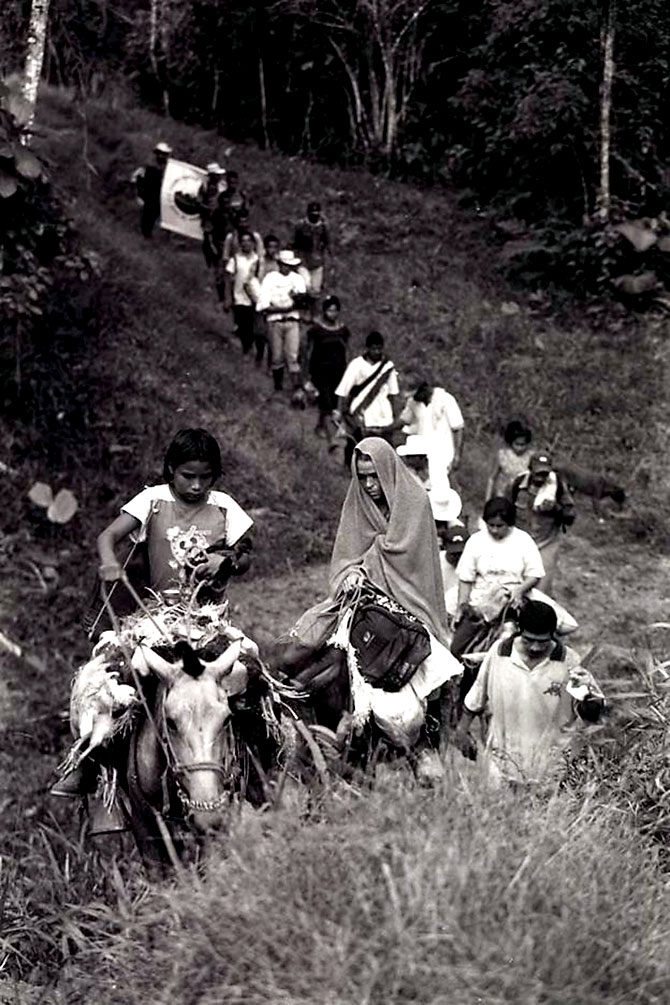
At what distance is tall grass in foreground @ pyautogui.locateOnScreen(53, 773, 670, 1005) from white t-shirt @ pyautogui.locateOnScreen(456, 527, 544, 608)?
4323 millimetres

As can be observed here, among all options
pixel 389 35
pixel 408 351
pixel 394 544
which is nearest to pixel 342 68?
pixel 389 35

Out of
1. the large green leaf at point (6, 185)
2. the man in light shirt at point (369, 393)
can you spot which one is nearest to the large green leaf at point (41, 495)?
the large green leaf at point (6, 185)

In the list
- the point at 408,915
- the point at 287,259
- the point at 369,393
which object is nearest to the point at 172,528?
the point at 408,915

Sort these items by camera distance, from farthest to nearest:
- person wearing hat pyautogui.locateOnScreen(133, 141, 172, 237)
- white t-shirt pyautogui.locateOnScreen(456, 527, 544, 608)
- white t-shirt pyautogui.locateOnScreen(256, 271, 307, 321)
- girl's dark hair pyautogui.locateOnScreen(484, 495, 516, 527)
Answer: person wearing hat pyautogui.locateOnScreen(133, 141, 172, 237), white t-shirt pyautogui.locateOnScreen(256, 271, 307, 321), white t-shirt pyautogui.locateOnScreen(456, 527, 544, 608), girl's dark hair pyautogui.locateOnScreen(484, 495, 516, 527)

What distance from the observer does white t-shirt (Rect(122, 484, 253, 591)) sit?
24.6 feet

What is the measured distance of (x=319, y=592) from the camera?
13.6 meters

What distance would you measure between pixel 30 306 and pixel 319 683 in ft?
24.6

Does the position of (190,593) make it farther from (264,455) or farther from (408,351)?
(408,351)

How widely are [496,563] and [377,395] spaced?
16.6 feet

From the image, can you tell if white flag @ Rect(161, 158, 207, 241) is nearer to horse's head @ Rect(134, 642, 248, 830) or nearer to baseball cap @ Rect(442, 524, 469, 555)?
baseball cap @ Rect(442, 524, 469, 555)

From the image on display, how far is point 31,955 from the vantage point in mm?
6496

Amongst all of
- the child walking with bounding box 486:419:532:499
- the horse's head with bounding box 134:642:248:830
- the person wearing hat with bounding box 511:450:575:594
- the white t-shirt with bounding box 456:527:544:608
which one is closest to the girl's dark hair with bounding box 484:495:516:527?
the white t-shirt with bounding box 456:527:544:608

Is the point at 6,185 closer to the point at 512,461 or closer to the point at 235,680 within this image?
the point at 512,461

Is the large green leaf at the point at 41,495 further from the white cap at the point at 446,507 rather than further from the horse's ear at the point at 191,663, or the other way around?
the horse's ear at the point at 191,663
